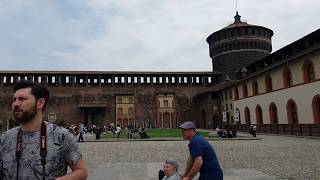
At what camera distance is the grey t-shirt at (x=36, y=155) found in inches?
93.3

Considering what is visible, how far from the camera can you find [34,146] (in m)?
2.41

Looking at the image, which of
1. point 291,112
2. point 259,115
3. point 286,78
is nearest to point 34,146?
point 291,112

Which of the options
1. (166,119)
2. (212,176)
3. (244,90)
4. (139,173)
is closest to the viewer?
(212,176)

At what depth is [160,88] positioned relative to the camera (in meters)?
54.9

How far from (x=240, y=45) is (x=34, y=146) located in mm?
52969

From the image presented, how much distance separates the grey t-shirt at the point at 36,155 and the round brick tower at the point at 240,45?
52.4 meters

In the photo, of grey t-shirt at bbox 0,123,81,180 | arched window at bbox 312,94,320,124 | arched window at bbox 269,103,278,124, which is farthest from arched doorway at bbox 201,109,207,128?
grey t-shirt at bbox 0,123,81,180

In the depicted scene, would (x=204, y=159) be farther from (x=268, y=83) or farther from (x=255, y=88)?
(x=255, y=88)

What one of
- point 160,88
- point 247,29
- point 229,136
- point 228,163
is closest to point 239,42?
point 247,29

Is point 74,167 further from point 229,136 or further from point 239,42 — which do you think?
point 239,42

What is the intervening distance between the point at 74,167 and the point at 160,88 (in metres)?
52.4

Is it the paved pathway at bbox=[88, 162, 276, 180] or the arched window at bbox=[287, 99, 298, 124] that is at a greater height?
the arched window at bbox=[287, 99, 298, 124]

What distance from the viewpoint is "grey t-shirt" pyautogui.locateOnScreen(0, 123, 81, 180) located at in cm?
237

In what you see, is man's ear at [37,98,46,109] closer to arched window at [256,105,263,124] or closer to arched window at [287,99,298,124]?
arched window at [287,99,298,124]
